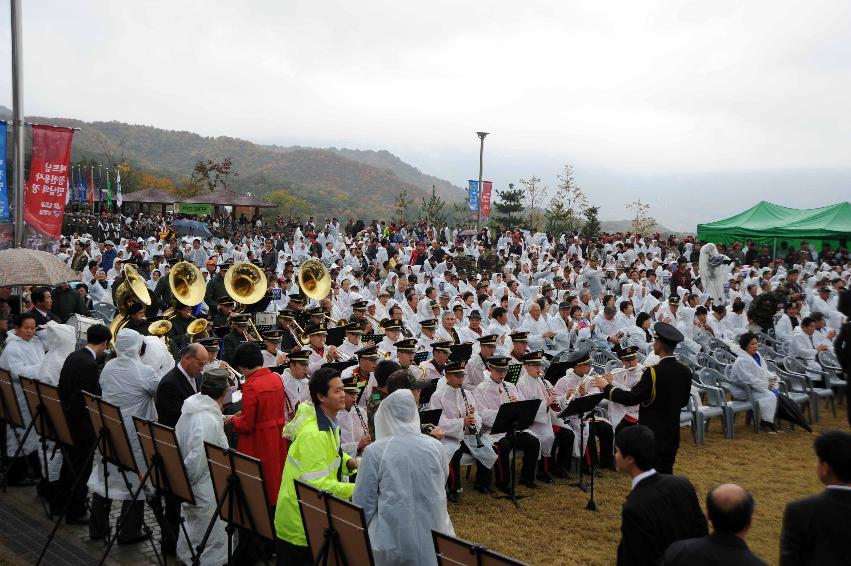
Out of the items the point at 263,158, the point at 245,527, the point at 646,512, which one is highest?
the point at 263,158

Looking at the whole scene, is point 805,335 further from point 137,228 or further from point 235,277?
point 137,228

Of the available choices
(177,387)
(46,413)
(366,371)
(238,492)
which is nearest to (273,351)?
(366,371)

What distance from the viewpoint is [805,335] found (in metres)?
13.7

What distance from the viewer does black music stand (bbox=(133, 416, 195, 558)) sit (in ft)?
18.7

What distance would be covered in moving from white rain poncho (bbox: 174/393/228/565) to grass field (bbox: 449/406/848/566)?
8.46ft

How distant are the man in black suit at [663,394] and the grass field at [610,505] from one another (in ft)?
4.45

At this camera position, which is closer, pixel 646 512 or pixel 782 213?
pixel 646 512

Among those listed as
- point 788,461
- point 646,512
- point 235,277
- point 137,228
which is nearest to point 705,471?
point 788,461

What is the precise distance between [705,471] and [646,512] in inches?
258

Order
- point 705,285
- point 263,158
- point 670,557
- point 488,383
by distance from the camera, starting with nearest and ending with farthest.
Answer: point 670,557
point 488,383
point 705,285
point 263,158

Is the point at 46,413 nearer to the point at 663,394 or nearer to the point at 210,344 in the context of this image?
the point at 210,344

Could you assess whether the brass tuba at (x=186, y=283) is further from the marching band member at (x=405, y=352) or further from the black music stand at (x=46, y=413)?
the marching band member at (x=405, y=352)

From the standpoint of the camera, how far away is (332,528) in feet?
14.1

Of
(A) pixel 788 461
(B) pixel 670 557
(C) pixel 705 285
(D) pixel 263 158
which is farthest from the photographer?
(D) pixel 263 158
